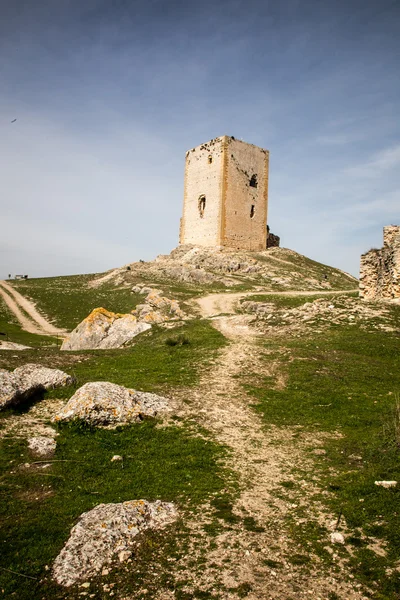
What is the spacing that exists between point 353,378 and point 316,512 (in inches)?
319

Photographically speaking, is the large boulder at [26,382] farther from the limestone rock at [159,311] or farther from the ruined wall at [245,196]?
the ruined wall at [245,196]

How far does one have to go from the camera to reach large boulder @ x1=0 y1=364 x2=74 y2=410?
36.3 ft

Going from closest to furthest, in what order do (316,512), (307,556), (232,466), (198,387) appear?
(307,556), (316,512), (232,466), (198,387)

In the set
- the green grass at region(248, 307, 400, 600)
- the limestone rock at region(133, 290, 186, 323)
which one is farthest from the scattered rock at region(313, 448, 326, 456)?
the limestone rock at region(133, 290, 186, 323)

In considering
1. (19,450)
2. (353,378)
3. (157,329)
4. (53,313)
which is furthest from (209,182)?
(19,450)

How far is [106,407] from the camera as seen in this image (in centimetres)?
1059

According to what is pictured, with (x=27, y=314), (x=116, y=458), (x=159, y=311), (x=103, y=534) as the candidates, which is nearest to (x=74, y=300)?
(x=27, y=314)

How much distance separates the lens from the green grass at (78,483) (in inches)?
220

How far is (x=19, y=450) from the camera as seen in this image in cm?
885

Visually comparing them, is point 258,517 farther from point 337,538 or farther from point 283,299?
point 283,299

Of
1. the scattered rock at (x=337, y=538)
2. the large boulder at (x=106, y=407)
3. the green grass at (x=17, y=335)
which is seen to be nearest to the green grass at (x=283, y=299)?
the green grass at (x=17, y=335)

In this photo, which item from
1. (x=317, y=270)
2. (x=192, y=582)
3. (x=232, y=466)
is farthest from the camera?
(x=317, y=270)

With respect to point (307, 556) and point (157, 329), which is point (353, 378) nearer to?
point (307, 556)

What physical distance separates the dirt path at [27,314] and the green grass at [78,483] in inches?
983
